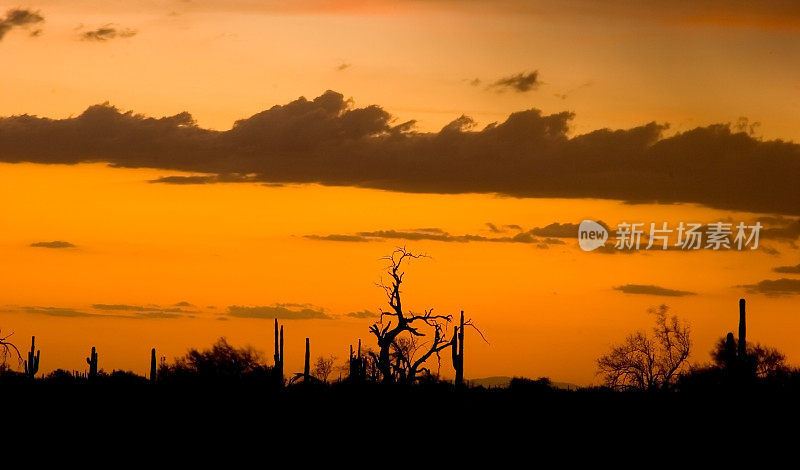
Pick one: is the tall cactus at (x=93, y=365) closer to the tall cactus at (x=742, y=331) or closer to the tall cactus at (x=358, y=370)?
the tall cactus at (x=358, y=370)

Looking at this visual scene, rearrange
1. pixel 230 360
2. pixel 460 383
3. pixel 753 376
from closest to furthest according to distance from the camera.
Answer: pixel 460 383 → pixel 753 376 → pixel 230 360

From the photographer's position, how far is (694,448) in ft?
137

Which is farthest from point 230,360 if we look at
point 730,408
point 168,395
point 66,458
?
point 66,458

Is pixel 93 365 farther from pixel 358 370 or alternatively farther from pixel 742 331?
pixel 742 331

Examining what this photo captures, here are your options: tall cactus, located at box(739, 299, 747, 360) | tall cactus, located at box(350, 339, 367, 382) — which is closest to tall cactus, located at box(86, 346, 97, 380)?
tall cactus, located at box(350, 339, 367, 382)

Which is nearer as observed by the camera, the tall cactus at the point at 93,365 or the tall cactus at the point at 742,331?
the tall cactus at the point at 742,331

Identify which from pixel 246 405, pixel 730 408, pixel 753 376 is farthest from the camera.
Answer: pixel 753 376

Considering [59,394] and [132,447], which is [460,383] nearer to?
[59,394]

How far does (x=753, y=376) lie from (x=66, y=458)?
2124 inches

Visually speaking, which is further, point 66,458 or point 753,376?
point 753,376

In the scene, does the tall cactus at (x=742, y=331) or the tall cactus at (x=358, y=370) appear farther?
the tall cactus at (x=358, y=370)

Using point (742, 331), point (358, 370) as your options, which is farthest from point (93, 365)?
point (742, 331)

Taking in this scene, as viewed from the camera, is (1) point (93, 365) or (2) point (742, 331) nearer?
(2) point (742, 331)

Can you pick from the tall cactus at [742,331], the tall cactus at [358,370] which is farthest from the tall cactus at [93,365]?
the tall cactus at [742,331]
